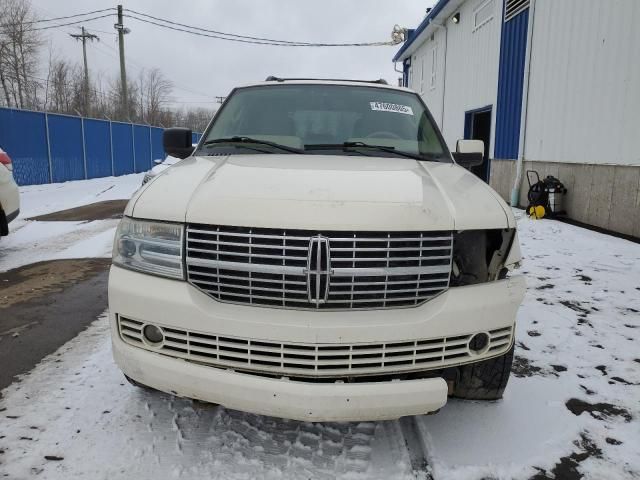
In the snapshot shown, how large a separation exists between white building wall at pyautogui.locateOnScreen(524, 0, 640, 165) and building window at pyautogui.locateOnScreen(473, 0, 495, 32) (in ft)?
10.7

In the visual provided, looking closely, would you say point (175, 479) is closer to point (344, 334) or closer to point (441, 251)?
point (344, 334)

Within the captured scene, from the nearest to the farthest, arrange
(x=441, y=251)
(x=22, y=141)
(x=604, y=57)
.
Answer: (x=441, y=251) < (x=604, y=57) < (x=22, y=141)

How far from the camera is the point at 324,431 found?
2.35 m

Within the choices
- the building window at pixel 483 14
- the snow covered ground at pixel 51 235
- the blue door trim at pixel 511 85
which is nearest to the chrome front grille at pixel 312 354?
the snow covered ground at pixel 51 235

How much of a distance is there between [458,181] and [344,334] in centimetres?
114

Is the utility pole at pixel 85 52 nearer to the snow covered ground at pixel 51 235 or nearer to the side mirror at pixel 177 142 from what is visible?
the snow covered ground at pixel 51 235

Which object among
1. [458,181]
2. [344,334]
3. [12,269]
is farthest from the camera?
[12,269]

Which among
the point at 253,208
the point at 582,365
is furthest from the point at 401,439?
the point at 582,365

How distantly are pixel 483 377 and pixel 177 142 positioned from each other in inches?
106

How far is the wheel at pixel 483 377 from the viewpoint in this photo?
2326 millimetres

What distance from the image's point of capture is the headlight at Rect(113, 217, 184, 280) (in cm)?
207

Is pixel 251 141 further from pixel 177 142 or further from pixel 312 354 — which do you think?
pixel 312 354

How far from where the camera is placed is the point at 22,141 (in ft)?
45.2

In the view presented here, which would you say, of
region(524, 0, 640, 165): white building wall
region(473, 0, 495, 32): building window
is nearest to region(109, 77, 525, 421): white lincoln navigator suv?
region(524, 0, 640, 165): white building wall
